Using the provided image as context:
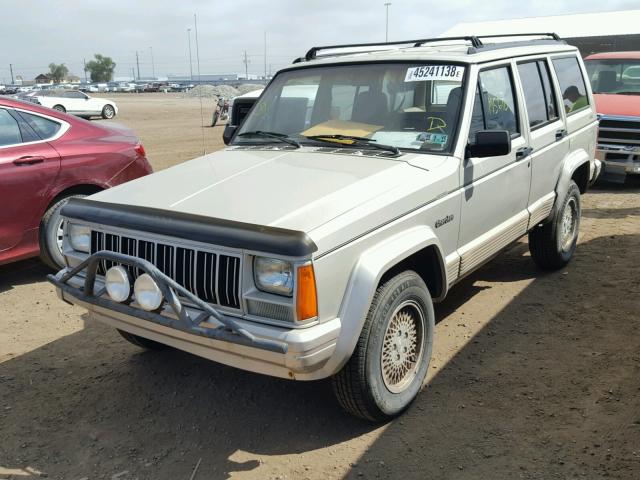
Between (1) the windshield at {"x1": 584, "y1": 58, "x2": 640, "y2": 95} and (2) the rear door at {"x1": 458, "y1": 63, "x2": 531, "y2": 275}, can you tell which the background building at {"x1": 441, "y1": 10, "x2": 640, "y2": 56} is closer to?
(1) the windshield at {"x1": 584, "y1": 58, "x2": 640, "y2": 95}

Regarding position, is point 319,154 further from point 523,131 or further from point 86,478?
point 86,478

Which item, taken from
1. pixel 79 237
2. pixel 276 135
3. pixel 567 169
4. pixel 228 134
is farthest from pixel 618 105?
pixel 79 237

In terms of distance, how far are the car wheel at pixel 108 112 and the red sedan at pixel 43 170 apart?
980 inches

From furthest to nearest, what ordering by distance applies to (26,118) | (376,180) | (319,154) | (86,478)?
(26,118) → (319,154) → (376,180) → (86,478)

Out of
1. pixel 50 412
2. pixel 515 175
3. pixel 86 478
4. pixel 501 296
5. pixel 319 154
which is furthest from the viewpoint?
pixel 501 296

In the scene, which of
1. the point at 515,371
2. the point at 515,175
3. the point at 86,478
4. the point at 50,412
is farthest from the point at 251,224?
the point at 515,175

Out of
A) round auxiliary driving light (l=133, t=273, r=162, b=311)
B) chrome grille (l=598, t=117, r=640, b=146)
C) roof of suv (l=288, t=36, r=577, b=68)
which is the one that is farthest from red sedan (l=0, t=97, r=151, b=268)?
chrome grille (l=598, t=117, r=640, b=146)

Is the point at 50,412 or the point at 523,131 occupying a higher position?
the point at 523,131

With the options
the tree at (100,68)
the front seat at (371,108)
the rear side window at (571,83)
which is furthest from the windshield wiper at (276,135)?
the tree at (100,68)

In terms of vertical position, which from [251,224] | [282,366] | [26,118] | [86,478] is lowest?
[86,478]

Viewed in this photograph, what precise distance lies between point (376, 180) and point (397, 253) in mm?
440

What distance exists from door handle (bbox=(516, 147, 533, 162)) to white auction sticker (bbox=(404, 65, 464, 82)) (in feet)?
2.70

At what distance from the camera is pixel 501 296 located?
5277 mm

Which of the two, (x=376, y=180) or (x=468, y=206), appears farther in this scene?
(x=468, y=206)
